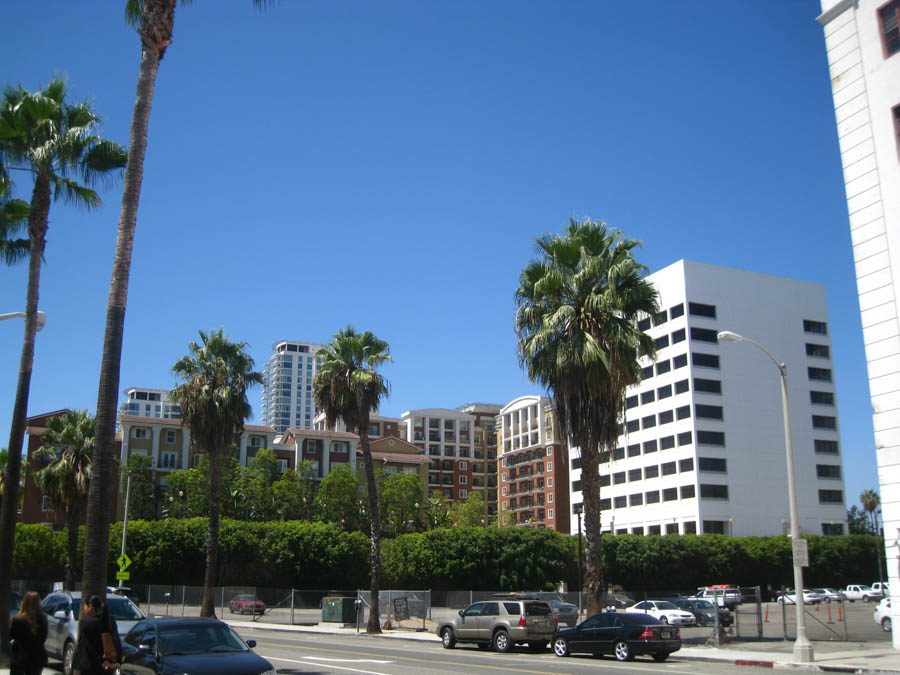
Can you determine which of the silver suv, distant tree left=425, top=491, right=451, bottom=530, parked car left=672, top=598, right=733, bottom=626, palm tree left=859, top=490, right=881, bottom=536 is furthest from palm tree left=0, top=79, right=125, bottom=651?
palm tree left=859, top=490, right=881, bottom=536

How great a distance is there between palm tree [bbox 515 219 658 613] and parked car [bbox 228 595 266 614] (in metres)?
28.3

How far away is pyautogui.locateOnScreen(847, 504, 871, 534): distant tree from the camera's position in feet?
A: 457

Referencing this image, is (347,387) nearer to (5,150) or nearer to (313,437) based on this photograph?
(5,150)

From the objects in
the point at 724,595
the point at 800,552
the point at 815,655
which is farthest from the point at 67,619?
the point at 724,595

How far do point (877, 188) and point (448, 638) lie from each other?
20791mm

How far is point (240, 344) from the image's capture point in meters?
45.2

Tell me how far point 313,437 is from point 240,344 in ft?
197

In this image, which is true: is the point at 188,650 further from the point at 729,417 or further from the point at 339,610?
the point at 729,417

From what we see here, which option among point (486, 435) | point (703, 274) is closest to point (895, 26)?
point (703, 274)

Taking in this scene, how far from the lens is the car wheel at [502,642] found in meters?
27.2

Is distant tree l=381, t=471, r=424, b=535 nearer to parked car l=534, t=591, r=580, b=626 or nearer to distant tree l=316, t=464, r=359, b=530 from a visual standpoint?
distant tree l=316, t=464, r=359, b=530

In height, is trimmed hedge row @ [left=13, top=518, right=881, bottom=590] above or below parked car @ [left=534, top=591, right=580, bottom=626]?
above

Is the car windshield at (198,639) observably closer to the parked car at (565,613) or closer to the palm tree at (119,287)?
the palm tree at (119,287)

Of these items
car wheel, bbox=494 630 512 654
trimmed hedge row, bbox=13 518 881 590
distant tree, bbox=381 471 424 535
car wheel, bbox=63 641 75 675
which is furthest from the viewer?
distant tree, bbox=381 471 424 535
